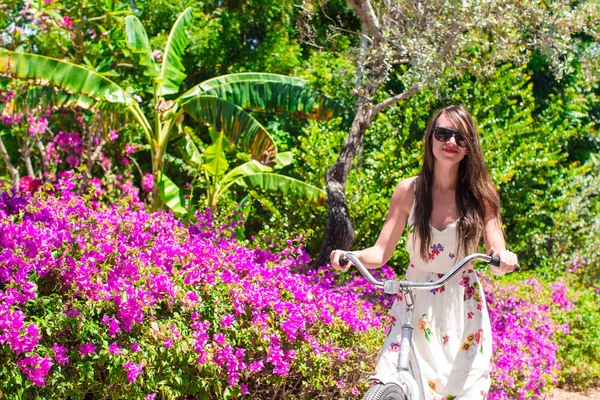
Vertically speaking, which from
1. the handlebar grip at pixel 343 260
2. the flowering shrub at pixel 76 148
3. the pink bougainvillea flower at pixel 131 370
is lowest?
the flowering shrub at pixel 76 148

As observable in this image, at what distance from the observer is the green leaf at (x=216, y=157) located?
815 centimetres

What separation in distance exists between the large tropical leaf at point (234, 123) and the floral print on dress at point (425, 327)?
5.48 meters

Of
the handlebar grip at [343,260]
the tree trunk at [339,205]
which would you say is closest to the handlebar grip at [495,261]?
the handlebar grip at [343,260]

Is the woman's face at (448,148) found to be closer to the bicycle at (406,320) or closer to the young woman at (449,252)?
the young woman at (449,252)

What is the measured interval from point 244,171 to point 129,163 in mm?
2632

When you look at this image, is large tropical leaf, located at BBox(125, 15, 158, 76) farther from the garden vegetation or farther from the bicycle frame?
the bicycle frame

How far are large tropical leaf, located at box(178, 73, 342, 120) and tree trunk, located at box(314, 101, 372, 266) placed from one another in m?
1.98

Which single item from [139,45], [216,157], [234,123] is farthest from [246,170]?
[139,45]

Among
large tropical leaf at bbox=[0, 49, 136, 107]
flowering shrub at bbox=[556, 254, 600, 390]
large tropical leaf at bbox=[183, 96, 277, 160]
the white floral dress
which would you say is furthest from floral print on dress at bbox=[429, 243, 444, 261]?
large tropical leaf at bbox=[0, 49, 136, 107]

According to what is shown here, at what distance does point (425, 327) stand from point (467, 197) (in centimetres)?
63

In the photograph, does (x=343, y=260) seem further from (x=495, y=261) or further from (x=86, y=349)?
(x=86, y=349)

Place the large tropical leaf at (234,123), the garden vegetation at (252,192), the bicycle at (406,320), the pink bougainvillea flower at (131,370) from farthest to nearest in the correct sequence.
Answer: the large tropical leaf at (234,123)
the garden vegetation at (252,192)
the pink bougainvillea flower at (131,370)
the bicycle at (406,320)

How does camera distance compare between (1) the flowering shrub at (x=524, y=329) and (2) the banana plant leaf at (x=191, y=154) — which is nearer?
(1) the flowering shrub at (x=524, y=329)

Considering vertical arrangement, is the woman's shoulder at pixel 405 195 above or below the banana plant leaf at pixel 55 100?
above
